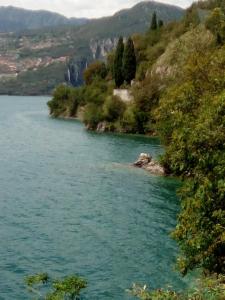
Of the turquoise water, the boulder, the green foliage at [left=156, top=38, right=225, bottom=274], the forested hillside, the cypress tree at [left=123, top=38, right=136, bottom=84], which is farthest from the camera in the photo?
the cypress tree at [left=123, top=38, right=136, bottom=84]

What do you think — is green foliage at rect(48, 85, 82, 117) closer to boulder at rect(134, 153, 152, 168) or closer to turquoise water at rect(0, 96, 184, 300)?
turquoise water at rect(0, 96, 184, 300)

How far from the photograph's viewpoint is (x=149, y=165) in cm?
5794

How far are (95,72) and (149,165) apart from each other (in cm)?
7431

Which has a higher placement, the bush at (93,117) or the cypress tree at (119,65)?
the cypress tree at (119,65)

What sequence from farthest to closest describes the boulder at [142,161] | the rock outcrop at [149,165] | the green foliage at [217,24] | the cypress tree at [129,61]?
the cypress tree at [129,61] → the green foliage at [217,24] → the boulder at [142,161] → the rock outcrop at [149,165]

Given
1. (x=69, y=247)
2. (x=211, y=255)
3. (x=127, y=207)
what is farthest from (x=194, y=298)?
(x=127, y=207)

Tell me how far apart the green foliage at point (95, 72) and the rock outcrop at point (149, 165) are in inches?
2724

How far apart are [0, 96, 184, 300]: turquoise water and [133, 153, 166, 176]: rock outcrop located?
3.53 ft

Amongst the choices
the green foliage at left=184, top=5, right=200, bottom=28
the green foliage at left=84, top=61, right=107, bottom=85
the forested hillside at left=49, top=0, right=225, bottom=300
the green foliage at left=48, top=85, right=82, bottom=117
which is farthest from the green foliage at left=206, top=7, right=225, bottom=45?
the green foliage at left=48, top=85, right=82, bottom=117

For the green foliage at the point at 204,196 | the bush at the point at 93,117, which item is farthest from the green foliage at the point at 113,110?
the green foliage at the point at 204,196

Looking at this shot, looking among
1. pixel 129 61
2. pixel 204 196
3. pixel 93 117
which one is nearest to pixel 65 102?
pixel 129 61

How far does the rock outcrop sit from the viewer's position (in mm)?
55634

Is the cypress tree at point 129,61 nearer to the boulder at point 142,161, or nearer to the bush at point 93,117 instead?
the bush at point 93,117

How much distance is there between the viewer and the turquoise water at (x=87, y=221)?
27.5 metres
